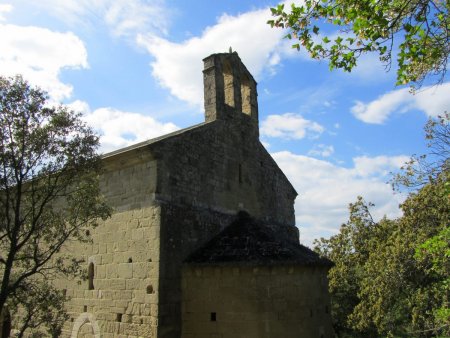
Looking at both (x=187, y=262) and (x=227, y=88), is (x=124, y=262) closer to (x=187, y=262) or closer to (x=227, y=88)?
(x=187, y=262)

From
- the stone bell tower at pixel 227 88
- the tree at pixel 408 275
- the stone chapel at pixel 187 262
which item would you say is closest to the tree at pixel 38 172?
the stone chapel at pixel 187 262

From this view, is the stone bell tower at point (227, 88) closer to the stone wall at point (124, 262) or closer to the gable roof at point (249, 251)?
the stone wall at point (124, 262)

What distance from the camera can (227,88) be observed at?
40.9 ft

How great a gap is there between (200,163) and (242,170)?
210 cm

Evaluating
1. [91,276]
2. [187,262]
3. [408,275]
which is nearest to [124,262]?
[91,276]

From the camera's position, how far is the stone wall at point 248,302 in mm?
8828

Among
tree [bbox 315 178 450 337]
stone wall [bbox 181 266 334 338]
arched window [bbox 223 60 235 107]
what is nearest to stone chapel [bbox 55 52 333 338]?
stone wall [bbox 181 266 334 338]

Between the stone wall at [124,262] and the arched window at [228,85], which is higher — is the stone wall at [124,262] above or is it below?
below

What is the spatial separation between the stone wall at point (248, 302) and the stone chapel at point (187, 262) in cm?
2

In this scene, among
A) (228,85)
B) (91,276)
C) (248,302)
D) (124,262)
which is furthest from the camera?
(228,85)

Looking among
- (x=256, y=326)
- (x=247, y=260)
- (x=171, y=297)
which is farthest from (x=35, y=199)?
(x=256, y=326)

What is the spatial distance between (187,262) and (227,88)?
19.0 ft

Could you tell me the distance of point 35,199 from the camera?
7.65 meters

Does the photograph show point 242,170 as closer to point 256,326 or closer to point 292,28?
point 256,326
